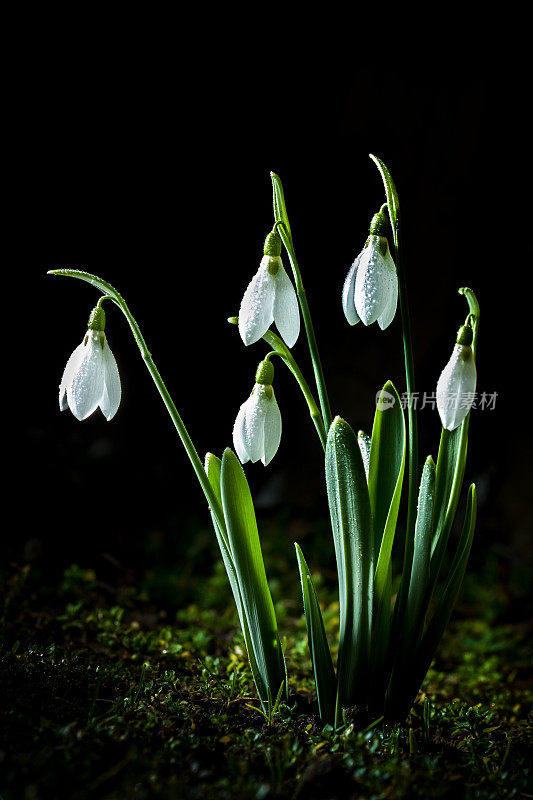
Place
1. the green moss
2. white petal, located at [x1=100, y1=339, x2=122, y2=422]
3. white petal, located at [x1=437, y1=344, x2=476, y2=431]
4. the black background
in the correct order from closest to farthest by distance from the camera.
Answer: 1. the green moss
2. white petal, located at [x1=437, y1=344, x2=476, y2=431]
3. white petal, located at [x1=100, y1=339, x2=122, y2=422]
4. the black background

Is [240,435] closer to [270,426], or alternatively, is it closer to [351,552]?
[270,426]

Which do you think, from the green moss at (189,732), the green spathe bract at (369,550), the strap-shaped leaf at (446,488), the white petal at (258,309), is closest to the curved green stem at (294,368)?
the green spathe bract at (369,550)

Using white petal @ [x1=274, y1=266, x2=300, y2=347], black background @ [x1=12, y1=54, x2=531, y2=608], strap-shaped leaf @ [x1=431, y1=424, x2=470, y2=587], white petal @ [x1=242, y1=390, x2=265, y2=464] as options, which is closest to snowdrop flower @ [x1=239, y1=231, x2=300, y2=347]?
white petal @ [x1=274, y1=266, x2=300, y2=347]

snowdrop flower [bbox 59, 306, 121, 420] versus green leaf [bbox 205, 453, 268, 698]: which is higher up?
snowdrop flower [bbox 59, 306, 121, 420]

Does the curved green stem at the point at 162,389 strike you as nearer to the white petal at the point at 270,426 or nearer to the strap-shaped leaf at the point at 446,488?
the white petal at the point at 270,426

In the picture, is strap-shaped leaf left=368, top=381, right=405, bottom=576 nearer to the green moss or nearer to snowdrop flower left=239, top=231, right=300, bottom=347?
snowdrop flower left=239, top=231, right=300, bottom=347

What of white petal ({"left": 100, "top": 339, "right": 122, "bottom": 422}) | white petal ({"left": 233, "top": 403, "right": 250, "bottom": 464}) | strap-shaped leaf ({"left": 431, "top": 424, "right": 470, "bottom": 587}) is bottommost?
strap-shaped leaf ({"left": 431, "top": 424, "right": 470, "bottom": 587})

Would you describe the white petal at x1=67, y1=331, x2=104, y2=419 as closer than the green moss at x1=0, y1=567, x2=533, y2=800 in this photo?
No
